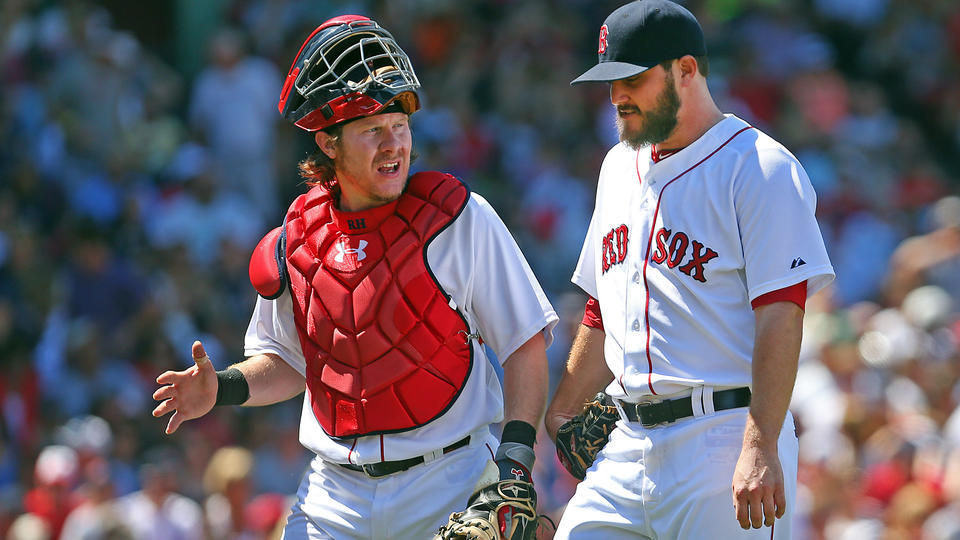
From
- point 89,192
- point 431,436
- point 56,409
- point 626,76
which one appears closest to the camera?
point 626,76

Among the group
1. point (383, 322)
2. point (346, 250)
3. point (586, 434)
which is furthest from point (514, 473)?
point (346, 250)

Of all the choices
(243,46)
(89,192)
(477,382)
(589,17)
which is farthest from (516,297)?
(589,17)

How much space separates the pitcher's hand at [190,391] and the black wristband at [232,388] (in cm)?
3

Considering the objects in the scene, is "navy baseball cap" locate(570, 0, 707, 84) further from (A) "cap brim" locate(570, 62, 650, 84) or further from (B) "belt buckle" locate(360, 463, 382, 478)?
(B) "belt buckle" locate(360, 463, 382, 478)

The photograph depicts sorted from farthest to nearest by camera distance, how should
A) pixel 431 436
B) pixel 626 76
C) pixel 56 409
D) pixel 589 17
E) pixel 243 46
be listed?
pixel 589 17, pixel 243 46, pixel 56 409, pixel 431 436, pixel 626 76

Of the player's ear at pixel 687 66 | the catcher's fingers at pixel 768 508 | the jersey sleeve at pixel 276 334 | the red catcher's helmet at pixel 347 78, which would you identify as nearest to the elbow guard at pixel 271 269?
the jersey sleeve at pixel 276 334

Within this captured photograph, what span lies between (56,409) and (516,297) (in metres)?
6.24

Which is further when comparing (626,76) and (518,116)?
(518,116)

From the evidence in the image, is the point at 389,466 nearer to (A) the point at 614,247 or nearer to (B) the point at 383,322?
(B) the point at 383,322

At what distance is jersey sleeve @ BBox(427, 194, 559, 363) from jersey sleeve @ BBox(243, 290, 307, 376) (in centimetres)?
58

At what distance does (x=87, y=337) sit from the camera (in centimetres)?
951

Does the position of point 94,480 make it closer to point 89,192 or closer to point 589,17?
point 89,192

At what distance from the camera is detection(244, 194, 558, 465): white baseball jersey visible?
3.96 meters

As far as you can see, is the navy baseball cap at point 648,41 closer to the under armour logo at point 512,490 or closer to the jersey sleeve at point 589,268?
the jersey sleeve at point 589,268
